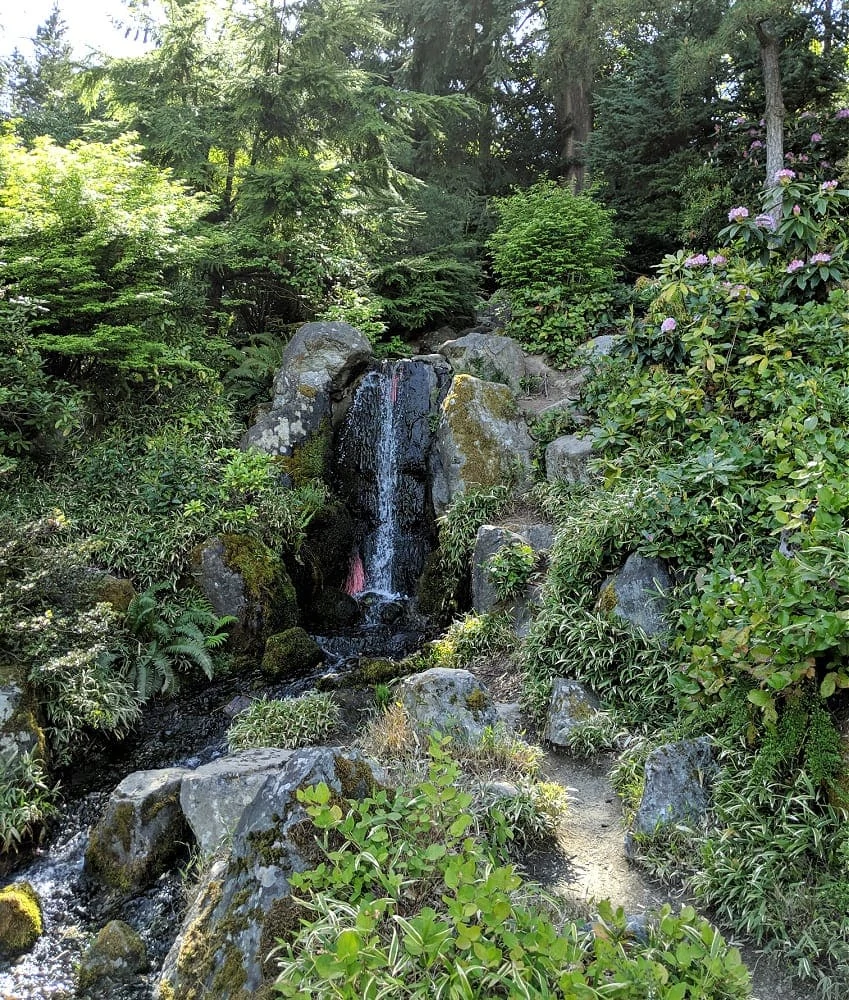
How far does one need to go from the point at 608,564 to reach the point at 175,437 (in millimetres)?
5831

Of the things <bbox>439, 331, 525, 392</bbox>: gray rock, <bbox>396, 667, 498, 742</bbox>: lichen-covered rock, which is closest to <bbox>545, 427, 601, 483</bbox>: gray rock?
<bbox>439, 331, 525, 392</bbox>: gray rock

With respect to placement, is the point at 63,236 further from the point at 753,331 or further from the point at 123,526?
the point at 753,331

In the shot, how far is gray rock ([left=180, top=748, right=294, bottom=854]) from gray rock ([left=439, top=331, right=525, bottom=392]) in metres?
6.95

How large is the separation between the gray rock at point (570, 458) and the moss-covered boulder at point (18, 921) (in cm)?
559

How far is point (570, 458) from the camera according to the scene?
7.09 metres

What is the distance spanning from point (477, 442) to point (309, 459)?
7.66ft

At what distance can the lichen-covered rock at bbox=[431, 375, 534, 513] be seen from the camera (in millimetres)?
8023

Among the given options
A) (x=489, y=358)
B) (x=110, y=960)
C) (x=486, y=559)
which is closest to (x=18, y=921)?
(x=110, y=960)

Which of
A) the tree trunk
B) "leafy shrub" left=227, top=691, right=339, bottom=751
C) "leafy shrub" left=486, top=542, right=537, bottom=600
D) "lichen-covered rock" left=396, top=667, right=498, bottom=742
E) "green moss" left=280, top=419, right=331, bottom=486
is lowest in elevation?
"leafy shrub" left=227, top=691, right=339, bottom=751

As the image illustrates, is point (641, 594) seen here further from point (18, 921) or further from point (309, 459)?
point (309, 459)

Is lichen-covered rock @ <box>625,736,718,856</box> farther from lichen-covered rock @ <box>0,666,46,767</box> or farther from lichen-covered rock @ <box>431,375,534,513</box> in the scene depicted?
lichen-covered rock @ <box>431,375,534,513</box>

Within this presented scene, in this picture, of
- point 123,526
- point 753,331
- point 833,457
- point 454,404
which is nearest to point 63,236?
point 123,526

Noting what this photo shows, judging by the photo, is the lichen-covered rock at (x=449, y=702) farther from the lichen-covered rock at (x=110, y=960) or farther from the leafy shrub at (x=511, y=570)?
the lichen-covered rock at (x=110, y=960)

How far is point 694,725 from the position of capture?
3684 millimetres
